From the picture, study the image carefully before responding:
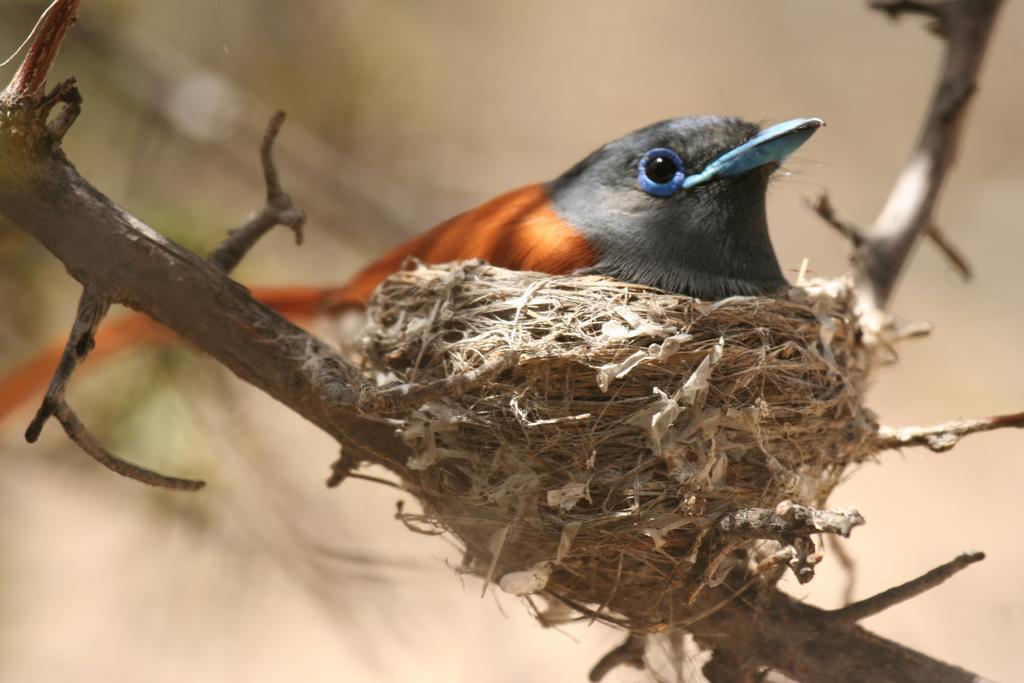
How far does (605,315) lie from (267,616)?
392 cm

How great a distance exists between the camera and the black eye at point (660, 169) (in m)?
3.14

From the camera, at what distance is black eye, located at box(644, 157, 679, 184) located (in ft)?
10.3

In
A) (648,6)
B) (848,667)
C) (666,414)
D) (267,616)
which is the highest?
(648,6)

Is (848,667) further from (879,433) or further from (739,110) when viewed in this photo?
(739,110)

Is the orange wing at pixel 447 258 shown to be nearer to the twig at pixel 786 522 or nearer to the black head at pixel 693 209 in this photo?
the black head at pixel 693 209

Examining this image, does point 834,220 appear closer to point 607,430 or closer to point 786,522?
point 607,430

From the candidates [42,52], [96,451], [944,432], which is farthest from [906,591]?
[42,52]

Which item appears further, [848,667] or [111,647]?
[111,647]

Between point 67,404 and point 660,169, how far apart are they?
182 centimetres

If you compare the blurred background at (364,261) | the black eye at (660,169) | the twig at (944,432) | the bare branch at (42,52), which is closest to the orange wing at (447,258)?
the black eye at (660,169)

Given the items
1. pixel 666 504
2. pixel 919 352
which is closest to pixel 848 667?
pixel 666 504

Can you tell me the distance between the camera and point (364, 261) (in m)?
6.54

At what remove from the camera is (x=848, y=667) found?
250 centimetres

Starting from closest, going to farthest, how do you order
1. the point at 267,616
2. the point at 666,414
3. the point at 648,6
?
the point at 666,414, the point at 267,616, the point at 648,6
